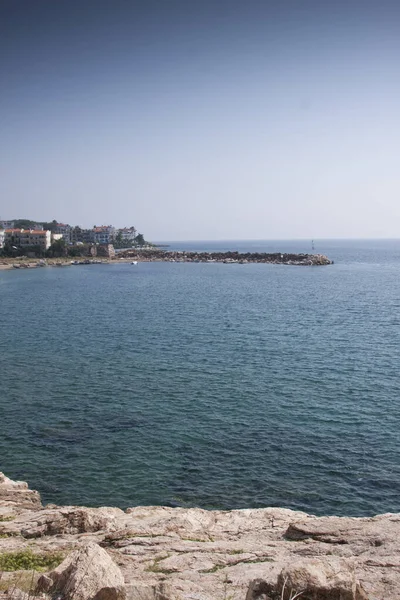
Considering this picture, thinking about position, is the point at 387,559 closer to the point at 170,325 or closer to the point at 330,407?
the point at 330,407

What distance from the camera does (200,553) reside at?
13891 millimetres

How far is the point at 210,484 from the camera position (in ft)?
80.4

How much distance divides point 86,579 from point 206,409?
24544mm

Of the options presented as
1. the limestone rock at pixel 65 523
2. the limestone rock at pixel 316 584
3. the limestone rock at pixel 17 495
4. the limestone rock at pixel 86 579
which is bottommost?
the limestone rock at pixel 17 495

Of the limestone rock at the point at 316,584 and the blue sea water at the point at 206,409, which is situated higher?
the limestone rock at the point at 316,584

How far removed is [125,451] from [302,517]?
40.6 feet

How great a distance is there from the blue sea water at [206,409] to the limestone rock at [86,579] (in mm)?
13450

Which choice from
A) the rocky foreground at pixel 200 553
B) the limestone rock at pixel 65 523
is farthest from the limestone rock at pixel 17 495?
the limestone rock at pixel 65 523

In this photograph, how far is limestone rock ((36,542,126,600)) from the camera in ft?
29.5

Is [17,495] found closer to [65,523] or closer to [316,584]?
[65,523]

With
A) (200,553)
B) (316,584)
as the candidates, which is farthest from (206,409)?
(316,584)

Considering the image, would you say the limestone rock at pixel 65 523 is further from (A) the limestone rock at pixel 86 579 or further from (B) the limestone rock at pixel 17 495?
(A) the limestone rock at pixel 86 579

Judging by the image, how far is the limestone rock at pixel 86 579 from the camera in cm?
898

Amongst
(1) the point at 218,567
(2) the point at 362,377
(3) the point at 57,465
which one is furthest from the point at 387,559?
(2) the point at 362,377
